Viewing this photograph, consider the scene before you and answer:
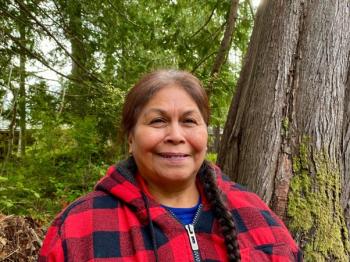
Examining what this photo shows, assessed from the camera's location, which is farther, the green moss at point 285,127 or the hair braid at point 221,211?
the green moss at point 285,127

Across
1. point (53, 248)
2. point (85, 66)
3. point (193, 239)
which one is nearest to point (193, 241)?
point (193, 239)

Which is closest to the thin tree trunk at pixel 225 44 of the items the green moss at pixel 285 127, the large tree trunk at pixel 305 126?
the large tree trunk at pixel 305 126

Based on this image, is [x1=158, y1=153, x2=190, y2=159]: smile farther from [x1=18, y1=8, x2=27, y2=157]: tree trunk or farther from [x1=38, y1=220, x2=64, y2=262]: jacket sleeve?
[x1=18, y1=8, x2=27, y2=157]: tree trunk

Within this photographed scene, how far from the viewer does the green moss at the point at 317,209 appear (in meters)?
2.62

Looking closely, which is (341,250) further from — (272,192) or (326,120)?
(326,120)

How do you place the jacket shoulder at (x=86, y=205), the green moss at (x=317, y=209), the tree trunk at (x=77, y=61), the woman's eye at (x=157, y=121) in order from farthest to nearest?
the tree trunk at (x=77, y=61) → the green moss at (x=317, y=209) → the woman's eye at (x=157, y=121) → the jacket shoulder at (x=86, y=205)

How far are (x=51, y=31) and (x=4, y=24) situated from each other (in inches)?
31.9

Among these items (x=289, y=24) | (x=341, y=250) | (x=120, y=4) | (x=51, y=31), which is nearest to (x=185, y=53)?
(x=120, y=4)

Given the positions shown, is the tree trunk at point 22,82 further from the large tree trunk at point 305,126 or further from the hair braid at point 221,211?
the hair braid at point 221,211

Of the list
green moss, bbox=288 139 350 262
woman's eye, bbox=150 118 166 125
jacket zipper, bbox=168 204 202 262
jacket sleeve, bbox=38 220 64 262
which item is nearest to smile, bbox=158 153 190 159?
woman's eye, bbox=150 118 166 125

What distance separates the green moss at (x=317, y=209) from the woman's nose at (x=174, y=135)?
996 millimetres

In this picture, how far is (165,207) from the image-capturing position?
2.08 metres

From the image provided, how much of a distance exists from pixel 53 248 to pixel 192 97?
948mm

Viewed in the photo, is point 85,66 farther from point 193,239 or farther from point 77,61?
point 193,239
